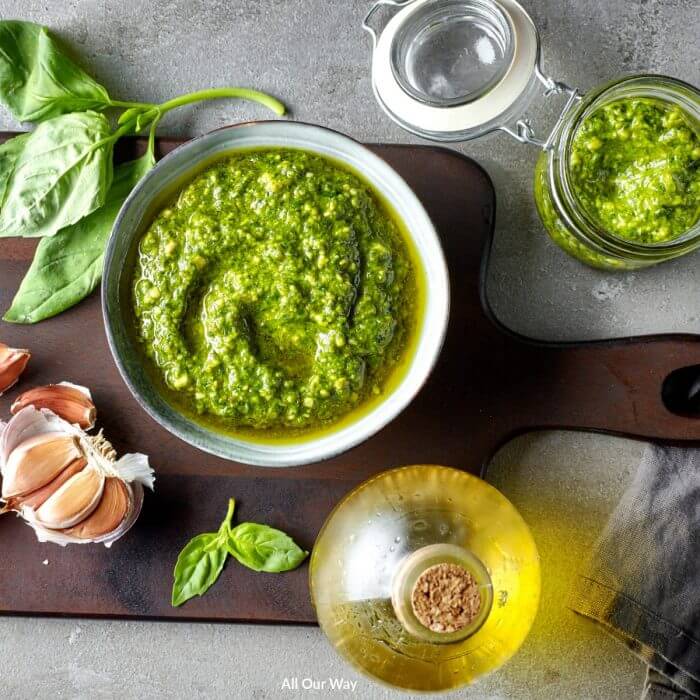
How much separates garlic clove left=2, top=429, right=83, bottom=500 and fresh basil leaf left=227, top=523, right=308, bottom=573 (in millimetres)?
369

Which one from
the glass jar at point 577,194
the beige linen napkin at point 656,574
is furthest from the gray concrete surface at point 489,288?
the glass jar at point 577,194

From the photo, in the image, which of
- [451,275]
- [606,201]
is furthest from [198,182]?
[606,201]

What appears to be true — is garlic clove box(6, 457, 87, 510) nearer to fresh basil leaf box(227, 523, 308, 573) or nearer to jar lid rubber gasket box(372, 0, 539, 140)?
fresh basil leaf box(227, 523, 308, 573)

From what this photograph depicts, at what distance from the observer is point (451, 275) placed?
5.63 feet

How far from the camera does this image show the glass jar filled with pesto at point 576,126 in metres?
1.59

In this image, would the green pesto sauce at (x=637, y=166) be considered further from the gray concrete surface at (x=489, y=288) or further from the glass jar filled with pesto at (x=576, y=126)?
the gray concrete surface at (x=489, y=288)

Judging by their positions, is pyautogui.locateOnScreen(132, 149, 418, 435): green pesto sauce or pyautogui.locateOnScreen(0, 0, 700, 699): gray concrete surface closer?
pyautogui.locateOnScreen(132, 149, 418, 435): green pesto sauce

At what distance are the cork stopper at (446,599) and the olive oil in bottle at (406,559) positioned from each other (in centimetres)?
10

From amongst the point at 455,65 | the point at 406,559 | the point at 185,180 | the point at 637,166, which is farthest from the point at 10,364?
the point at 637,166

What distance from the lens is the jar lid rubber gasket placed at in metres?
1.69

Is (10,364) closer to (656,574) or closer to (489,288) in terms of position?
(489,288)

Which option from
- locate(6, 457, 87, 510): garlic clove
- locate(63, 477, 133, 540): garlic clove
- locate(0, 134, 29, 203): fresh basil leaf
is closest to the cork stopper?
locate(63, 477, 133, 540): garlic clove

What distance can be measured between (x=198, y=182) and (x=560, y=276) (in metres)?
0.80

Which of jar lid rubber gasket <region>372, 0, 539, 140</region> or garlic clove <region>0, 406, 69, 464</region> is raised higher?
jar lid rubber gasket <region>372, 0, 539, 140</region>
